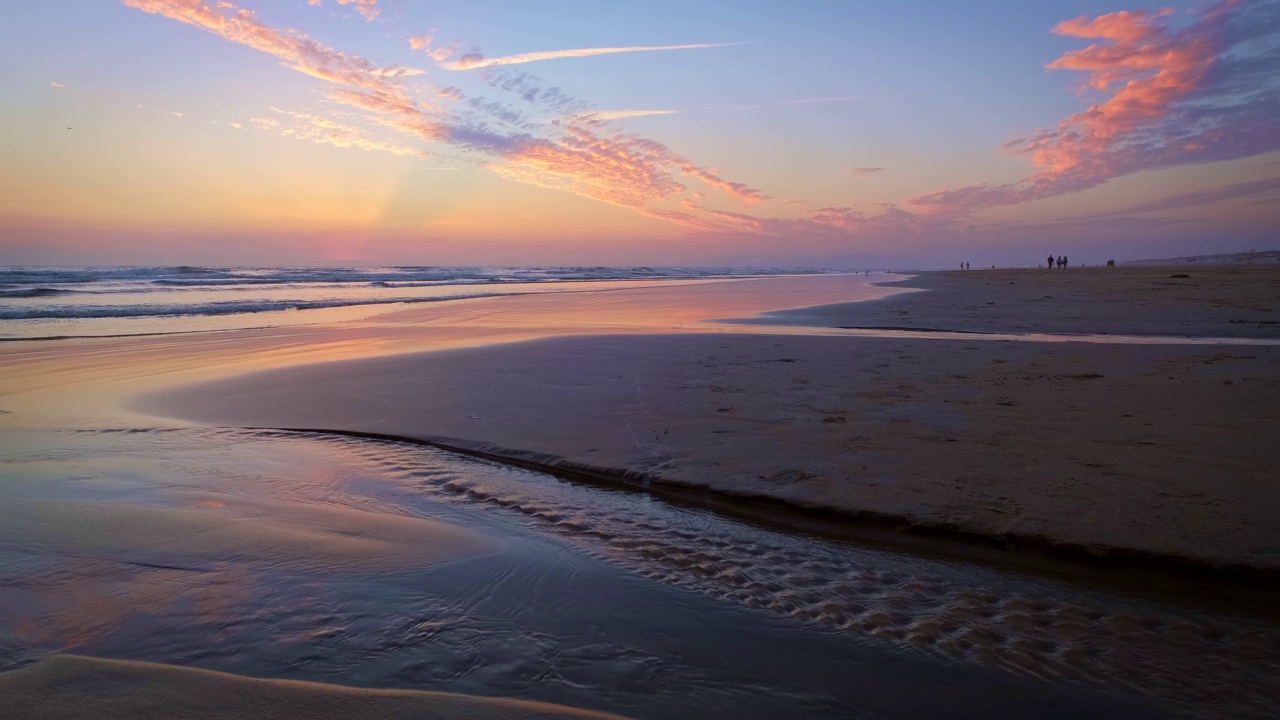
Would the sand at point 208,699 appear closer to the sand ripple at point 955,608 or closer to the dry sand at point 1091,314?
the sand ripple at point 955,608

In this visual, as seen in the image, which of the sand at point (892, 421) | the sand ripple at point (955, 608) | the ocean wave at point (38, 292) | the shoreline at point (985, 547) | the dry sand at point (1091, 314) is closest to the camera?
the sand ripple at point (955, 608)

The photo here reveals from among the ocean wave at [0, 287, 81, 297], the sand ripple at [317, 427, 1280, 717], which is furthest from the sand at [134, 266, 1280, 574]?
the ocean wave at [0, 287, 81, 297]

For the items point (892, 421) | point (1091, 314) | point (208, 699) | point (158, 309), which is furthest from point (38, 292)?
point (1091, 314)

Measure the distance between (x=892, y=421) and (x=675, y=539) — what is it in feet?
10.4

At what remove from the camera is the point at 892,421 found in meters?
6.27

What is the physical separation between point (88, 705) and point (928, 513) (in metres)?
4.21

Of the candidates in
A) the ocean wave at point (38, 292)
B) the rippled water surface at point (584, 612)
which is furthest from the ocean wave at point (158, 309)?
the rippled water surface at point (584, 612)

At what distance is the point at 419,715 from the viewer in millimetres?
2262

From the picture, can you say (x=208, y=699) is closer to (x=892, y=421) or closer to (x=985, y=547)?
(x=985, y=547)

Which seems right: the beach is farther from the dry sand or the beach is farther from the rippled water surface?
the dry sand

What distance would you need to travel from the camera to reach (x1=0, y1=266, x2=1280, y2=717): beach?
260 centimetres

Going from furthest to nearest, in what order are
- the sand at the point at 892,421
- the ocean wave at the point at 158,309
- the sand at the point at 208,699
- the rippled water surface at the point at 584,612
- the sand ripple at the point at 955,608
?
the ocean wave at the point at 158,309 < the sand at the point at 892,421 < the sand ripple at the point at 955,608 < the rippled water surface at the point at 584,612 < the sand at the point at 208,699

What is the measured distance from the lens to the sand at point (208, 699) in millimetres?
2246

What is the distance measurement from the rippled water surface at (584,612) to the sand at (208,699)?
A: 0.10 meters
